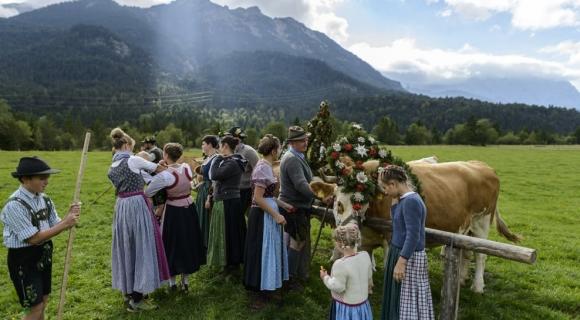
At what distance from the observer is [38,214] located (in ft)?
14.9

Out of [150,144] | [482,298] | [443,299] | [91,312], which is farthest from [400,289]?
[150,144]

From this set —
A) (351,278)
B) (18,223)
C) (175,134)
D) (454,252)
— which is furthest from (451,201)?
(175,134)

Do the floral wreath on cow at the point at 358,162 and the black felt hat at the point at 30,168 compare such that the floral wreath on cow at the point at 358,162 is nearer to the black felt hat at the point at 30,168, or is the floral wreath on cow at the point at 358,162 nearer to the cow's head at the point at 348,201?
the cow's head at the point at 348,201

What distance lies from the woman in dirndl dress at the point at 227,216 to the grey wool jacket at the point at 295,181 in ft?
2.49

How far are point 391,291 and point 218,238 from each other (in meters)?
2.86

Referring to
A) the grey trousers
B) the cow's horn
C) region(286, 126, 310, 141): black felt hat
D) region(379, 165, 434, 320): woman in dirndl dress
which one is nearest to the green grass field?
the grey trousers

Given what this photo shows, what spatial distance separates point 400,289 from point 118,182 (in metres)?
3.88

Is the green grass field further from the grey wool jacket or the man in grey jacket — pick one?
the grey wool jacket

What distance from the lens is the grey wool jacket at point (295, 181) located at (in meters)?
5.85

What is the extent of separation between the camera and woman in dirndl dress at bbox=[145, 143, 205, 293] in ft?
20.4

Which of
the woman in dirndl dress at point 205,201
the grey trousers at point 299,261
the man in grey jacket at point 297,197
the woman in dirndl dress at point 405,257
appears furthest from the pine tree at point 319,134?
the woman in dirndl dress at point 405,257

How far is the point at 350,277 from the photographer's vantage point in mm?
4184

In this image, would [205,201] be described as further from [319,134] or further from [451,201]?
[451,201]

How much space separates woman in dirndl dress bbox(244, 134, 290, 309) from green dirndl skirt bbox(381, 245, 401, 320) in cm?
157
